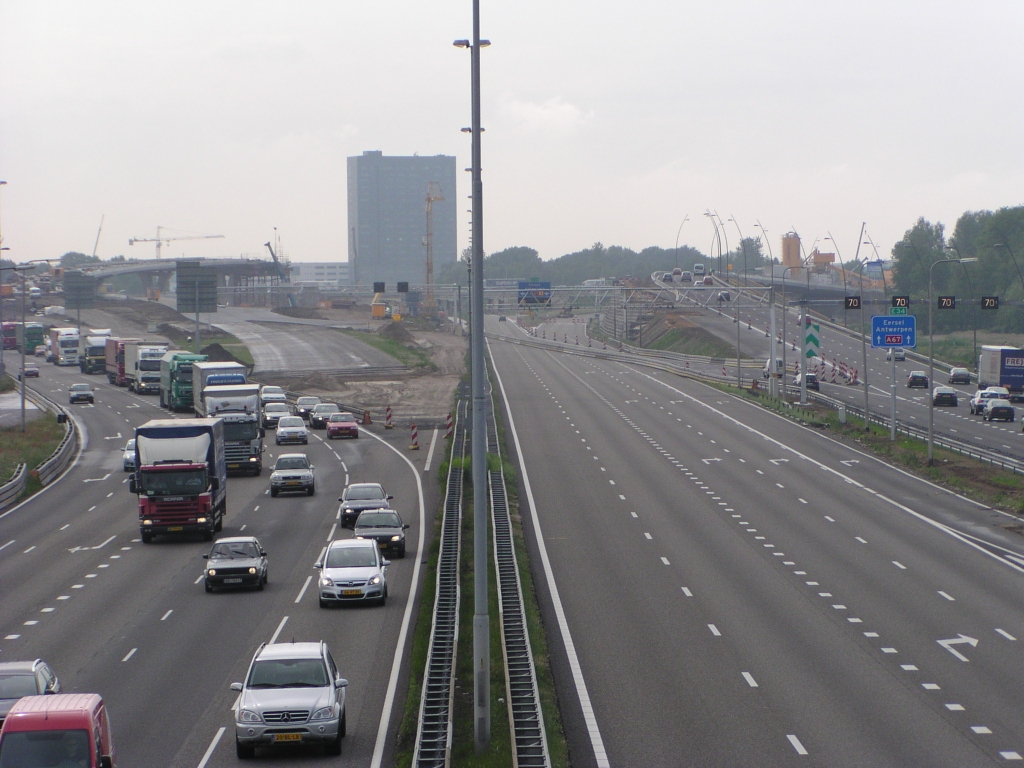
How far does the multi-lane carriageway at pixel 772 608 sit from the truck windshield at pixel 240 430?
12.4 meters

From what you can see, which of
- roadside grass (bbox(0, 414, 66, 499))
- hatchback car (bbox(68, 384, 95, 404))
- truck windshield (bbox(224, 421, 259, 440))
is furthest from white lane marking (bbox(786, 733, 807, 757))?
hatchback car (bbox(68, 384, 95, 404))

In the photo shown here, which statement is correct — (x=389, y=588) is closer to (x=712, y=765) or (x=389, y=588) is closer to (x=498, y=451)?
(x=712, y=765)

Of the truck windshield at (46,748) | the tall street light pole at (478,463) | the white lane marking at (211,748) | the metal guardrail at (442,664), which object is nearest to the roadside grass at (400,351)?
the metal guardrail at (442,664)

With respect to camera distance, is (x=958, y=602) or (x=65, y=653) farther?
(x=958, y=602)

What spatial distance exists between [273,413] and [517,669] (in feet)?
192

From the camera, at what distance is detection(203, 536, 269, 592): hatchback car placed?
29.9 m

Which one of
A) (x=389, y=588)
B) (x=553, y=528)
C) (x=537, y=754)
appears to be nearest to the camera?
(x=537, y=754)

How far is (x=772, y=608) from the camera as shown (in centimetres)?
2764

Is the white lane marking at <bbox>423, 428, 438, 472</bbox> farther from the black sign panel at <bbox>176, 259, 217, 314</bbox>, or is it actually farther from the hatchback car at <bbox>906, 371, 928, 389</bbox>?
the hatchback car at <bbox>906, 371, 928, 389</bbox>

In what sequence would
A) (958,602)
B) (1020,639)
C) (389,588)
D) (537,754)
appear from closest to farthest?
(537,754) → (1020,639) → (958,602) → (389,588)

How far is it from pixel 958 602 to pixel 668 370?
7666cm

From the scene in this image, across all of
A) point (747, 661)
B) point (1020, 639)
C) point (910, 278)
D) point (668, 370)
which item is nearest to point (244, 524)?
point (747, 661)

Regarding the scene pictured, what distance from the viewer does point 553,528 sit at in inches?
1547

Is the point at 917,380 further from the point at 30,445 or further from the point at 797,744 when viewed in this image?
the point at 797,744
